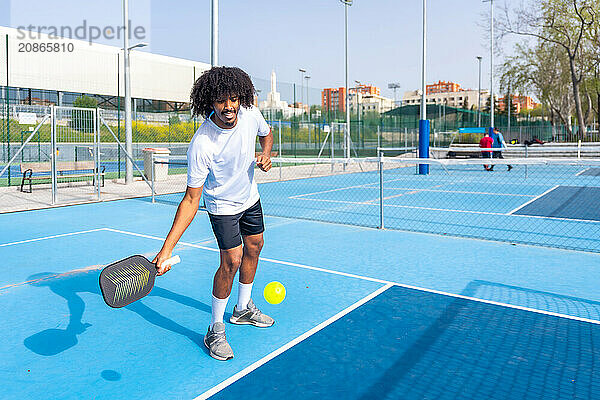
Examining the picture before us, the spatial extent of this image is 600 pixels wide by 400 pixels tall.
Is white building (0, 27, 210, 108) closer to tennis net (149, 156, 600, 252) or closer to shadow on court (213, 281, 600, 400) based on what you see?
Result: tennis net (149, 156, 600, 252)

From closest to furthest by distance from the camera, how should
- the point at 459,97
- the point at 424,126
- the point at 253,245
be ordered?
the point at 253,245, the point at 424,126, the point at 459,97

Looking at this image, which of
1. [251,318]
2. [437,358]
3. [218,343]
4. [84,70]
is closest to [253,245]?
[251,318]

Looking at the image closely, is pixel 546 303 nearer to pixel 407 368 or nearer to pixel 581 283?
pixel 581 283

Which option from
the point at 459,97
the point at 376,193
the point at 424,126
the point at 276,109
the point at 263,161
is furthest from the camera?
the point at 459,97

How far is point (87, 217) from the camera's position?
10.4 m

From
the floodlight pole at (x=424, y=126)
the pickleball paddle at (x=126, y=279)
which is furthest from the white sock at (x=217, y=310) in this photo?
the floodlight pole at (x=424, y=126)

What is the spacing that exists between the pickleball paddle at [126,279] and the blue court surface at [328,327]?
0.58 m

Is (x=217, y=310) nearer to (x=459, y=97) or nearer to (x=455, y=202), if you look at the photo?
(x=455, y=202)

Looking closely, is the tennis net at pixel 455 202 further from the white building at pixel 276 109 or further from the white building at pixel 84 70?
the white building at pixel 84 70

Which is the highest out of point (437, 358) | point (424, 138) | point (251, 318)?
point (424, 138)

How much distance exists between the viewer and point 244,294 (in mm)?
4352

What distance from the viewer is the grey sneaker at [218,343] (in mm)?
3705

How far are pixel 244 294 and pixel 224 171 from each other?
45.9 inches

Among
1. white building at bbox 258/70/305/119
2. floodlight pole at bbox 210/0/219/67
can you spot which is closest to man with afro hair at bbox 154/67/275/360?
floodlight pole at bbox 210/0/219/67
